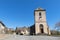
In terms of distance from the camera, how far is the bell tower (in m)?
37.5

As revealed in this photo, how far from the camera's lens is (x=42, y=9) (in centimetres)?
3962

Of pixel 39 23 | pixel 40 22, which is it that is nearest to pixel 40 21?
pixel 40 22

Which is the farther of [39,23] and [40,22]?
[40,22]

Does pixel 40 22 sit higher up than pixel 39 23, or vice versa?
pixel 40 22

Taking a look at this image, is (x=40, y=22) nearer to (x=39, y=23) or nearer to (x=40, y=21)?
(x=40, y=21)

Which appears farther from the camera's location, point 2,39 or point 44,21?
point 44,21

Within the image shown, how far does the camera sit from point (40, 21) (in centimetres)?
3847

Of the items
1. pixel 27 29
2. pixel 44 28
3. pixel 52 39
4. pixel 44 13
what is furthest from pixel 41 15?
pixel 52 39

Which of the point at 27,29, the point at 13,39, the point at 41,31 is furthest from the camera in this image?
the point at 27,29

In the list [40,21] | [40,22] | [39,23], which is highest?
[40,21]

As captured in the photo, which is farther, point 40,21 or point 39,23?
point 40,21

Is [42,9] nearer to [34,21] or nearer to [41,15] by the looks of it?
[41,15]

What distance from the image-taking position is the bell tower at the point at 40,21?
123 feet

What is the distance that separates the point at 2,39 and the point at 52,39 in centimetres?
665
